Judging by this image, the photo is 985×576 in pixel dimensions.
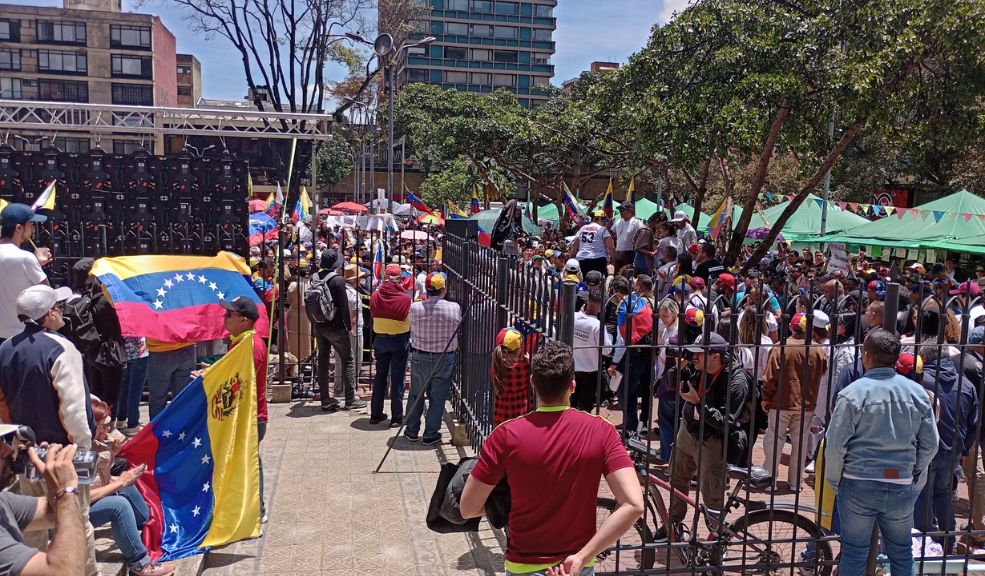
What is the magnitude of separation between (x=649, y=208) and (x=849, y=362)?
22.7 m

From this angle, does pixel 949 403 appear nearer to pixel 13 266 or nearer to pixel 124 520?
pixel 124 520

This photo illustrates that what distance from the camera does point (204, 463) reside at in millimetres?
5383

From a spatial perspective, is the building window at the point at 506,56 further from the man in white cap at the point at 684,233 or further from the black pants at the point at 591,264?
the black pants at the point at 591,264

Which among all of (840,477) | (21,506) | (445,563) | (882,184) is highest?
(882,184)

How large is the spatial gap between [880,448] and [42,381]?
4634 millimetres

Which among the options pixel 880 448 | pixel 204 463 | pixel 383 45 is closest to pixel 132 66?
pixel 383 45

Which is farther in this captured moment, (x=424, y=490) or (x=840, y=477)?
(x=424, y=490)

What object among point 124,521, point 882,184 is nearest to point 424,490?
point 124,521

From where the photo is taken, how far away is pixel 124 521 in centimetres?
472

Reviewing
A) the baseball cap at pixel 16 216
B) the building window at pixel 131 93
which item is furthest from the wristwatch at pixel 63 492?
the building window at pixel 131 93

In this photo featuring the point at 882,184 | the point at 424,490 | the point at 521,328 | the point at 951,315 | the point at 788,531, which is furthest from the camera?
the point at 882,184

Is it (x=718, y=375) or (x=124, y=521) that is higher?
(x=718, y=375)

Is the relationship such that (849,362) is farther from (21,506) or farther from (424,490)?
(21,506)

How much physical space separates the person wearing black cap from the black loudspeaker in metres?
4.00
